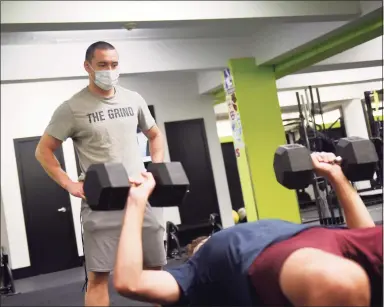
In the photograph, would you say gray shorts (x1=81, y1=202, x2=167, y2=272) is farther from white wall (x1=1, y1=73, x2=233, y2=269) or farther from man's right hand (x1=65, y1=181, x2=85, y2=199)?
white wall (x1=1, y1=73, x2=233, y2=269)

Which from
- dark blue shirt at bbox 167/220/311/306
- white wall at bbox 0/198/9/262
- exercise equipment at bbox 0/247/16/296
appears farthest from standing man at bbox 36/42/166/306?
white wall at bbox 0/198/9/262

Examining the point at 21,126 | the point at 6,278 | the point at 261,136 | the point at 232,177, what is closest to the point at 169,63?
the point at 261,136

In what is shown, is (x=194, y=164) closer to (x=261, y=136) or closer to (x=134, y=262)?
(x=261, y=136)

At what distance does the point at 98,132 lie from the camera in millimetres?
1846

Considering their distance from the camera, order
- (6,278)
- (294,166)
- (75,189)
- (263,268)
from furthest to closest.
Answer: (6,278) → (75,189) → (294,166) → (263,268)

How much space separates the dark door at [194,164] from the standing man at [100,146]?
17.1ft

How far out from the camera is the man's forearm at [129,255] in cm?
107

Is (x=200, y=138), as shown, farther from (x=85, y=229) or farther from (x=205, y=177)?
(x=85, y=229)

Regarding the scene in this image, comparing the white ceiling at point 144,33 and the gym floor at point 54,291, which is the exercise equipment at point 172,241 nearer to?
the gym floor at point 54,291

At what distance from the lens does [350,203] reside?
4.58 feet

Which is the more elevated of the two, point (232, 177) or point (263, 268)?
point (232, 177)

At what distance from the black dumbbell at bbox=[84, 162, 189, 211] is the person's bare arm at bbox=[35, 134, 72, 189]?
73 cm

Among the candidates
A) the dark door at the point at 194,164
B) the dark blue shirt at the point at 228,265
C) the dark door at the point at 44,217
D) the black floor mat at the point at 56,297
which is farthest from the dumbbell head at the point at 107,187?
the dark door at the point at 194,164

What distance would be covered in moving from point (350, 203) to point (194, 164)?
5866 millimetres
